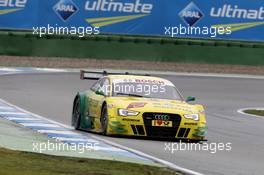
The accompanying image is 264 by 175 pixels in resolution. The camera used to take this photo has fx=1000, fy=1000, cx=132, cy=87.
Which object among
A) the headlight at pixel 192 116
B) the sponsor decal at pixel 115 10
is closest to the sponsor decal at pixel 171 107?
the headlight at pixel 192 116

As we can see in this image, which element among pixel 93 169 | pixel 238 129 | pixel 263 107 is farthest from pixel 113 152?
pixel 263 107

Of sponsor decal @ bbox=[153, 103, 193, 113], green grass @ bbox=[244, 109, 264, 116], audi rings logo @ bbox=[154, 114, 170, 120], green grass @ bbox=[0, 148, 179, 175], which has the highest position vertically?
sponsor decal @ bbox=[153, 103, 193, 113]

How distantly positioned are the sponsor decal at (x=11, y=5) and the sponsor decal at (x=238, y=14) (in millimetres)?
7060

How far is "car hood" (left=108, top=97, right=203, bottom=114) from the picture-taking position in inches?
650

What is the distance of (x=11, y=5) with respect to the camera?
3512cm

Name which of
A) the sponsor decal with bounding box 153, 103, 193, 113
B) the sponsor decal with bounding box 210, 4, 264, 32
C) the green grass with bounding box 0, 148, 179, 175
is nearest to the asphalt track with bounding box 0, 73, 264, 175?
the sponsor decal with bounding box 153, 103, 193, 113

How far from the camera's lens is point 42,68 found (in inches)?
1399

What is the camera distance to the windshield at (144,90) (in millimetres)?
17453

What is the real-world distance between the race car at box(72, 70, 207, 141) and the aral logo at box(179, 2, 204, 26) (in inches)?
746

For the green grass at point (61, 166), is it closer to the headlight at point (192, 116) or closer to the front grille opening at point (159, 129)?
the front grille opening at point (159, 129)

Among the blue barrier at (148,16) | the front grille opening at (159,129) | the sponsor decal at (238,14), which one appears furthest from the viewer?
the sponsor decal at (238,14)

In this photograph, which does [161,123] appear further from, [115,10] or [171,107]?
[115,10]

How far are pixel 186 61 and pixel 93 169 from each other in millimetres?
25829

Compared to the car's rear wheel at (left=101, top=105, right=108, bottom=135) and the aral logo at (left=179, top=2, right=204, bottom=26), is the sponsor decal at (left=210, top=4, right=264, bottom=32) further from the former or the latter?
the car's rear wheel at (left=101, top=105, right=108, bottom=135)
